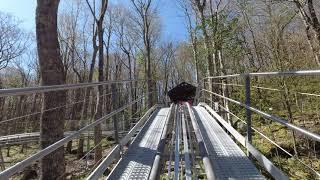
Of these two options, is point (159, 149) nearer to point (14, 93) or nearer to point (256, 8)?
point (14, 93)

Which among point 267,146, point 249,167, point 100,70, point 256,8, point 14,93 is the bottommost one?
point 267,146

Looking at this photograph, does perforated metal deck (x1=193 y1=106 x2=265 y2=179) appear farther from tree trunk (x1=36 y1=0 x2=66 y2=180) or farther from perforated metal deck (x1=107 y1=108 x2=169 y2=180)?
tree trunk (x1=36 y1=0 x2=66 y2=180)

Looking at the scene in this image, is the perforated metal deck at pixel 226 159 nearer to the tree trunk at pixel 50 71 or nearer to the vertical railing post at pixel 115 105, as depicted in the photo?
the vertical railing post at pixel 115 105

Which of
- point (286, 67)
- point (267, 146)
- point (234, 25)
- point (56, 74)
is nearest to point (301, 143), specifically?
point (267, 146)

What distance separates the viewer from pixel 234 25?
18.8m

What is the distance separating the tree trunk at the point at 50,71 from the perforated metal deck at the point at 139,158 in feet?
3.46

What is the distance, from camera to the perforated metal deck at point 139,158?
179 inches

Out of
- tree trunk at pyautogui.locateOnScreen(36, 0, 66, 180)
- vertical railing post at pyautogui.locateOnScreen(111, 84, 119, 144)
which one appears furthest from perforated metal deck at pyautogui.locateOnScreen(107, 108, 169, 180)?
tree trunk at pyautogui.locateOnScreen(36, 0, 66, 180)

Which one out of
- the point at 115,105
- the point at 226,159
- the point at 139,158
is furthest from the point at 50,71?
the point at 226,159

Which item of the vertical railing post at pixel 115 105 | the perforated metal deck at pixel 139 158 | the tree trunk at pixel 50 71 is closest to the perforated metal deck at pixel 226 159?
the perforated metal deck at pixel 139 158

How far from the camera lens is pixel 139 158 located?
5.26 meters

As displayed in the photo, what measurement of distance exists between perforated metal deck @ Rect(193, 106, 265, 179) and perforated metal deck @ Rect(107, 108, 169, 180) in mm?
877

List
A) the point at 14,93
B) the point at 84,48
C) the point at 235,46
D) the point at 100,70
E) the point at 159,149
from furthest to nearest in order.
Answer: the point at 84,48, the point at 235,46, the point at 100,70, the point at 159,149, the point at 14,93

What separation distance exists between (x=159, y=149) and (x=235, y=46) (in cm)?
1621
